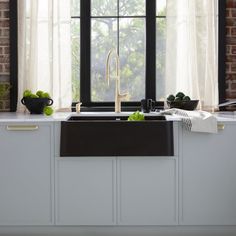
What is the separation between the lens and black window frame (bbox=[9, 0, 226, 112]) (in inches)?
181

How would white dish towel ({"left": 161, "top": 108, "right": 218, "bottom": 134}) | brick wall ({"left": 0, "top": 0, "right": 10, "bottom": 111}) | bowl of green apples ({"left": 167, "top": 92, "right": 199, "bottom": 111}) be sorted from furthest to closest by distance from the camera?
brick wall ({"left": 0, "top": 0, "right": 10, "bottom": 111})
bowl of green apples ({"left": 167, "top": 92, "right": 199, "bottom": 111})
white dish towel ({"left": 161, "top": 108, "right": 218, "bottom": 134})

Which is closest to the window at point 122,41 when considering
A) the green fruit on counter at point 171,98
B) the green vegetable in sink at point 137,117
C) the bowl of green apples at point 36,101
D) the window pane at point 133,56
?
the window pane at point 133,56

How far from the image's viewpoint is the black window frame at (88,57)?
460 cm

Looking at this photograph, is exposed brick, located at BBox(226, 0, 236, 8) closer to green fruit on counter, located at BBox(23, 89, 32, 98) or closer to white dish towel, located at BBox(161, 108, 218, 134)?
white dish towel, located at BBox(161, 108, 218, 134)

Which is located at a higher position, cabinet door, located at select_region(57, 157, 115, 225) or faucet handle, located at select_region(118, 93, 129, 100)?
faucet handle, located at select_region(118, 93, 129, 100)

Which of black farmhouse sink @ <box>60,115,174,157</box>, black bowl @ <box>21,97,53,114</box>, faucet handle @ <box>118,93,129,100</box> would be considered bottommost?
black farmhouse sink @ <box>60,115,174,157</box>

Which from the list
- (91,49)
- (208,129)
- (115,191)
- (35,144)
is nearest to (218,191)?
(208,129)

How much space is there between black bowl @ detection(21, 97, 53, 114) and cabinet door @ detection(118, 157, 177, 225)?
0.84 meters

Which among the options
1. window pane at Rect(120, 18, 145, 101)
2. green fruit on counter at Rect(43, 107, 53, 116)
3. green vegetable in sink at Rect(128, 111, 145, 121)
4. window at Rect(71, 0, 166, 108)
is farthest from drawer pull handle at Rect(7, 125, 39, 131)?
window pane at Rect(120, 18, 145, 101)

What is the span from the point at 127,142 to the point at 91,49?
121 centimetres

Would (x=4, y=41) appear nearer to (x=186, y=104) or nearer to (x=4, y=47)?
(x=4, y=47)

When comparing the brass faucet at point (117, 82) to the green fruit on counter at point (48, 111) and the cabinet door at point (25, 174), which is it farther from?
the cabinet door at point (25, 174)

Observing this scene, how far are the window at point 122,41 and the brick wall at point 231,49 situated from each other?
522 millimetres

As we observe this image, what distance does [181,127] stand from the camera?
384cm
